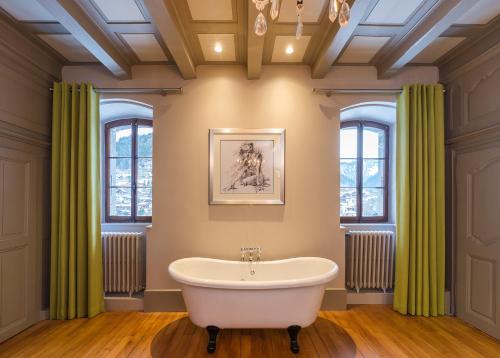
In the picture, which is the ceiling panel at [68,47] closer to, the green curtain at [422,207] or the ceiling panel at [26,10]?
the ceiling panel at [26,10]

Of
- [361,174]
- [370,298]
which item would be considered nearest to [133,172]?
Result: [361,174]

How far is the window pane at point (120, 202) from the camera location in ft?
11.1

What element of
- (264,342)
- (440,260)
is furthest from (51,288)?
(440,260)

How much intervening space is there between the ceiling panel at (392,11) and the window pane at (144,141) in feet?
8.83

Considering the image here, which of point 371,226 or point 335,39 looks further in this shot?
point 371,226

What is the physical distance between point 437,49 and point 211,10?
2.13 m

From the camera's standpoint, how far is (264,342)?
2.18 m

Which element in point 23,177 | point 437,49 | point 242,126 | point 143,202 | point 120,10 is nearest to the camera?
point 120,10

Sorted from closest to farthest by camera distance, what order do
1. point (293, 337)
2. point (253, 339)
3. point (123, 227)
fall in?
point (293, 337) → point (253, 339) → point (123, 227)

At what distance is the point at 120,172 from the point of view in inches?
134

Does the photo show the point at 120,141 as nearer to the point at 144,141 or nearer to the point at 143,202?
the point at 144,141

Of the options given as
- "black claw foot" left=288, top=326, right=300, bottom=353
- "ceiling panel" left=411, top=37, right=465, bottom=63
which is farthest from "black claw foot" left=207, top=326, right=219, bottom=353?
"ceiling panel" left=411, top=37, right=465, bottom=63

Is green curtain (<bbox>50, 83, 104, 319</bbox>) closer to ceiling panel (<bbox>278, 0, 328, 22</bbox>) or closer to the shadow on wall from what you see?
the shadow on wall

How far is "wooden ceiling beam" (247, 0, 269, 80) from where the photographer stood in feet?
6.04
